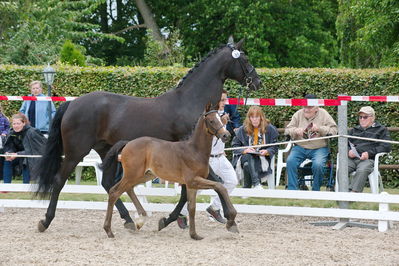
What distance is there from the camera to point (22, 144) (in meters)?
11.2

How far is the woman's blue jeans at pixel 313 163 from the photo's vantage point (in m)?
9.84

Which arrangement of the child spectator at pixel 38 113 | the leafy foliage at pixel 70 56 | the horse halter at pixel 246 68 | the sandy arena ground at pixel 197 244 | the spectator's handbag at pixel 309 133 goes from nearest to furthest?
1. the sandy arena ground at pixel 197 244
2. the horse halter at pixel 246 68
3. the spectator's handbag at pixel 309 133
4. the child spectator at pixel 38 113
5. the leafy foliage at pixel 70 56

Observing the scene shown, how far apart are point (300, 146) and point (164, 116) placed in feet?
8.85

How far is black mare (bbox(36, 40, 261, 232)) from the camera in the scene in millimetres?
8195

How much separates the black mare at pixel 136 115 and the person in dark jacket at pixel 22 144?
Answer: 2548 mm

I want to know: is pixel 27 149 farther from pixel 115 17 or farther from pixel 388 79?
pixel 115 17

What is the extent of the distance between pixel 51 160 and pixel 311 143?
3.65m

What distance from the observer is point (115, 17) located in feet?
→ 107

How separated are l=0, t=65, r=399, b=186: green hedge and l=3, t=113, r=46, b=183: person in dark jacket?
2.74 metres

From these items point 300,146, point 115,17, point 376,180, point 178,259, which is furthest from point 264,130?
point 115,17

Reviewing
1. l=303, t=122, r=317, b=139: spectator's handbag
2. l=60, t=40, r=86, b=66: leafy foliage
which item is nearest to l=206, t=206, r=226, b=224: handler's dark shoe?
l=303, t=122, r=317, b=139: spectator's handbag

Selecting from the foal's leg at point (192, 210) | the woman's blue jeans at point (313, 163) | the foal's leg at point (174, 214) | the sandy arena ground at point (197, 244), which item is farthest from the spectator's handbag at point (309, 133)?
the foal's leg at point (192, 210)

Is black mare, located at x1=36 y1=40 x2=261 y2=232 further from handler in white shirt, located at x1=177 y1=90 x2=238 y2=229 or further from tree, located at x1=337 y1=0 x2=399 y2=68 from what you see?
tree, located at x1=337 y1=0 x2=399 y2=68

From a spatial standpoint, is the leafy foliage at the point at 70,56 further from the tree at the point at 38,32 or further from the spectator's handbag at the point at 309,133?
the spectator's handbag at the point at 309,133
